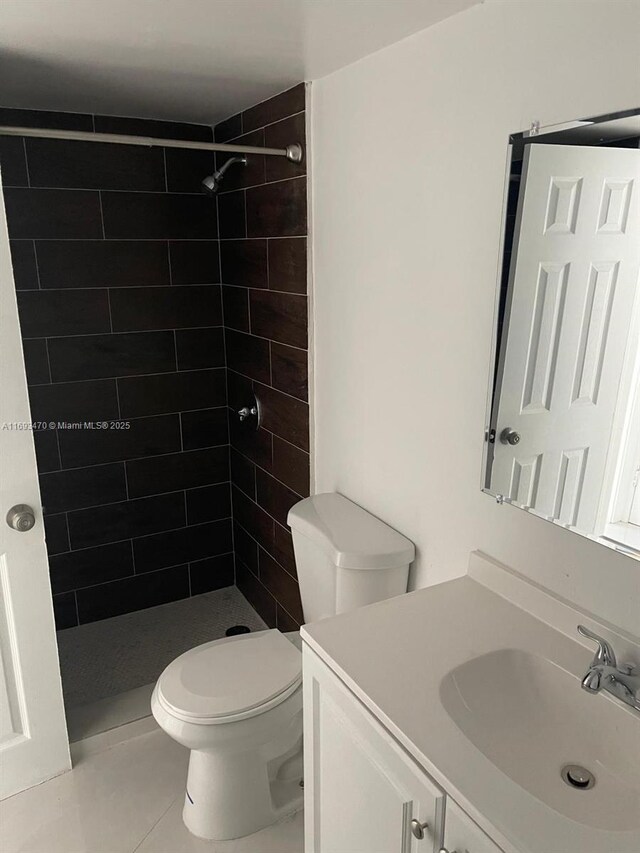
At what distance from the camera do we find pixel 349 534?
1855 millimetres

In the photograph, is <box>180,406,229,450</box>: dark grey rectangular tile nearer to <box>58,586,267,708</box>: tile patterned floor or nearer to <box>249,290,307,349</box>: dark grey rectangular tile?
<box>249,290,307,349</box>: dark grey rectangular tile

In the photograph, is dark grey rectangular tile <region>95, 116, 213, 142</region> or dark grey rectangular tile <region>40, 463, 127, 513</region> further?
dark grey rectangular tile <region>40, 463, 127, 513</region>

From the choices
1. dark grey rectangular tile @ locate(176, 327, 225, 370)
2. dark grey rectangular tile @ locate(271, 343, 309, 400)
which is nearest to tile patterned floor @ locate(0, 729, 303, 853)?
dark grey rectangular tile @ locate(271, 343, 309, 400)

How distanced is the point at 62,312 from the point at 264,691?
168cm

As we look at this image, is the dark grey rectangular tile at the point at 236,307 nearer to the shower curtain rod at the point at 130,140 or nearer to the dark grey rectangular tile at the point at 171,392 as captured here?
the dark grey rectangular tile at the point at 171,392

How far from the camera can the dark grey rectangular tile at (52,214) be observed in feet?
8.13

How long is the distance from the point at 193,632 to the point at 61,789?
89 cm

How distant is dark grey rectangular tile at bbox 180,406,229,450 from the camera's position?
2977 mm

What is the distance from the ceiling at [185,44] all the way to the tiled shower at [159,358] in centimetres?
29

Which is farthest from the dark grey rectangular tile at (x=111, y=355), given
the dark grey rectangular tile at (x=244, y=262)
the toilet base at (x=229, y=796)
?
the toilet base at (x=229, y=796)

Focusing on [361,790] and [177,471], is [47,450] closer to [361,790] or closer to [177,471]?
[177,471]

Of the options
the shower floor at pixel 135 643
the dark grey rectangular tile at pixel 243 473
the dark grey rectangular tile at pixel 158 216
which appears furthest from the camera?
the dark grey rectangular tile at pixel 243 473

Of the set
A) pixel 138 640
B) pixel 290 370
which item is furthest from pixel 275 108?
pixel 138 640

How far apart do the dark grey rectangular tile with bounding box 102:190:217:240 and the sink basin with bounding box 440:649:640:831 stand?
216 centimetres
